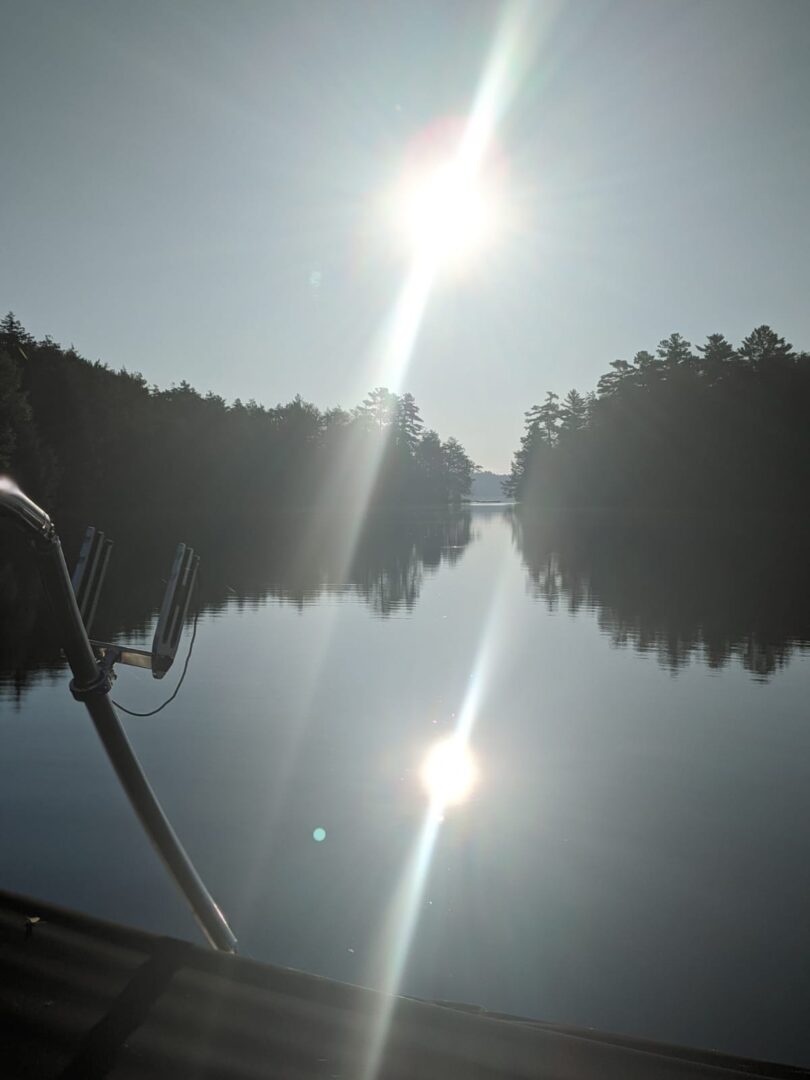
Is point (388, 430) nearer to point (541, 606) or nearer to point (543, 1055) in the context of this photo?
point (541, 606)

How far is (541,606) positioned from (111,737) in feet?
74.9

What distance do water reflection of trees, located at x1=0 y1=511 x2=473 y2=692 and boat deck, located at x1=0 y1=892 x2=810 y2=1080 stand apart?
10917 millimetres

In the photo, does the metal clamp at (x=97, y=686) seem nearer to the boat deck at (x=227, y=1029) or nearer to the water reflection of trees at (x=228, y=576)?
the boat deck at (x=227, y=1029)

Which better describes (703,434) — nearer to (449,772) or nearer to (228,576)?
(228,576)

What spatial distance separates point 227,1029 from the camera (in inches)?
134

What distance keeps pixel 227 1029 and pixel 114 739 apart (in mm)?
1635

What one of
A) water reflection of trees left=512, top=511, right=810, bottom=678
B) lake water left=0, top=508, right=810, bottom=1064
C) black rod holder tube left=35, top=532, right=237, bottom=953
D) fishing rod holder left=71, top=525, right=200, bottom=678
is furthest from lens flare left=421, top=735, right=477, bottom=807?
water reflection of trees left=512, top=511, right=810, bottom=678

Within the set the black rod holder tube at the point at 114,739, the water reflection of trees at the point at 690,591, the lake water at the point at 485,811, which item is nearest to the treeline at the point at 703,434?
the water reflection of trees at the point at 690,591

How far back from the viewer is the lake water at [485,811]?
6098 millimetres

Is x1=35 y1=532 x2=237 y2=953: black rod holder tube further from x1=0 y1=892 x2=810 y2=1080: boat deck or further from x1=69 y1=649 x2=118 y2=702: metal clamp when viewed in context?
x1=0 y1=892 x2=810 y2=1080: boat deck

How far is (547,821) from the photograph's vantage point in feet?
29.5

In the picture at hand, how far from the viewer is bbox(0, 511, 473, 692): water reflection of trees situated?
20031 millimetres

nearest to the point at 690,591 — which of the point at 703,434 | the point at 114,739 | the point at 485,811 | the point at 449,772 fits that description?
the point at 449,772

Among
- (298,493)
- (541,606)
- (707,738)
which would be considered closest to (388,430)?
(298,493)
